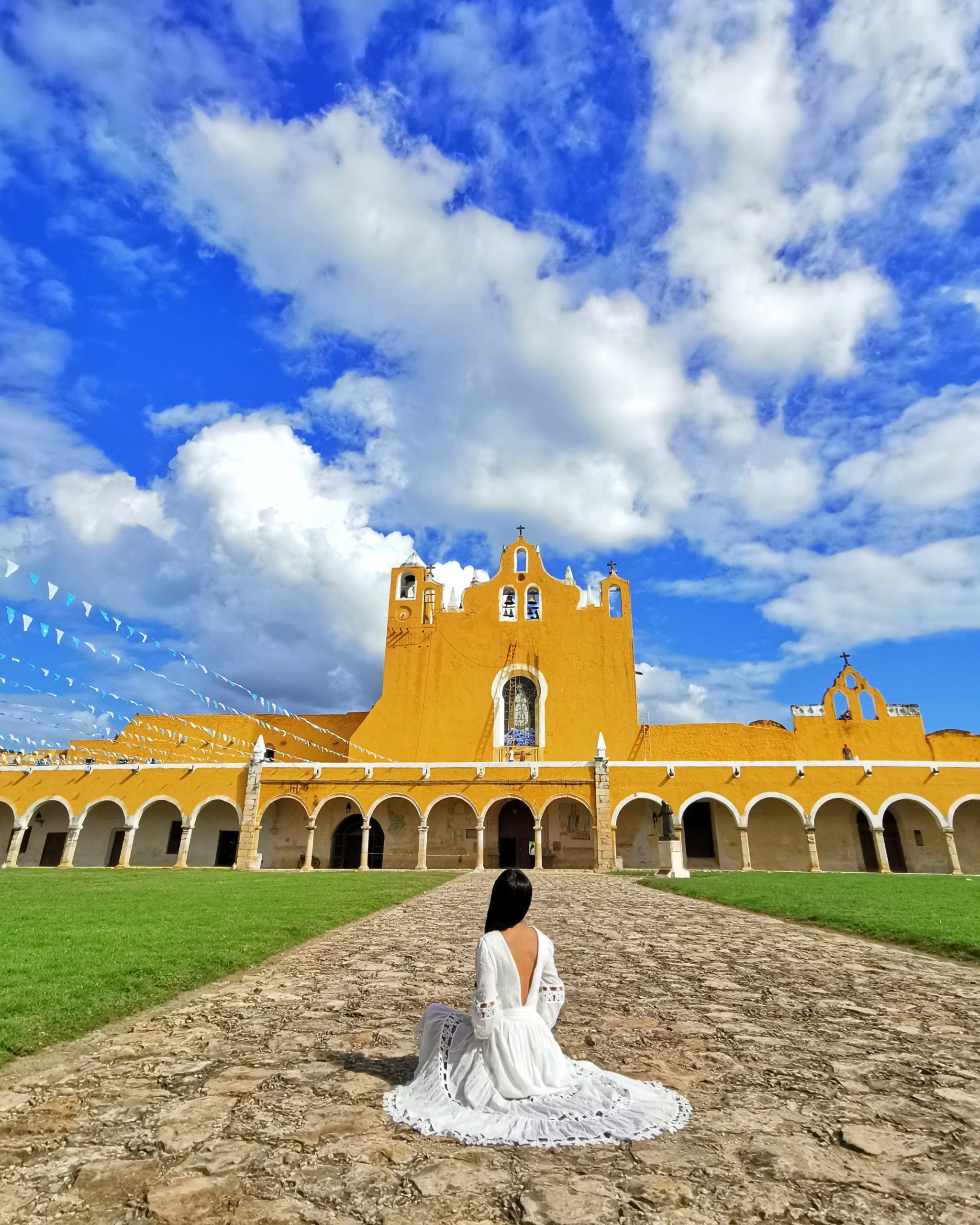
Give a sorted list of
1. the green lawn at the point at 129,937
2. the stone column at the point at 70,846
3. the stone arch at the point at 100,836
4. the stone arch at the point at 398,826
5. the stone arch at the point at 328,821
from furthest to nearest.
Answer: the stone arch at the point at 100,836
the stone arch at the point at 328,821
the stone column at the point at 70,846
the stone arch at the point at 398,826
the green lawn at the point at 129,937

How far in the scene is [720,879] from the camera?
16250 millimetres

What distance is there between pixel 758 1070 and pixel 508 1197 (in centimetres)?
176

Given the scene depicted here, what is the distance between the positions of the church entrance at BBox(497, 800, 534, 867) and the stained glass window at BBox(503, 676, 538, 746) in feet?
7.82

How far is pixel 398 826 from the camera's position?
24578mm

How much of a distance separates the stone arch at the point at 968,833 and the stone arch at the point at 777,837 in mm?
4844

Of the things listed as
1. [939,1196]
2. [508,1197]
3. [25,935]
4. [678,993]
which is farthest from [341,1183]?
[25,935]

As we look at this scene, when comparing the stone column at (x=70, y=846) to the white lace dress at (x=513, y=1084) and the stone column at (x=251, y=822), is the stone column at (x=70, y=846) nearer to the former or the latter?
the stone column at (x=251, y=822)

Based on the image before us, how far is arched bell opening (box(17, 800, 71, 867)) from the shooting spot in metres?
26.7

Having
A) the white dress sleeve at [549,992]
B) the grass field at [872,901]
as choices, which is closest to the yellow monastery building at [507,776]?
the grass field at [872,901]

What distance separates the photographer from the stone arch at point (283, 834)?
2498 cm

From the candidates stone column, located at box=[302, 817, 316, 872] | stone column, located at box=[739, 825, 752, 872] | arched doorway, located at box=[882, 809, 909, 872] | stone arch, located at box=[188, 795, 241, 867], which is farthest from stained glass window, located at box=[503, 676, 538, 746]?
arched doorway, located at box=[882, 809, 909, 872]

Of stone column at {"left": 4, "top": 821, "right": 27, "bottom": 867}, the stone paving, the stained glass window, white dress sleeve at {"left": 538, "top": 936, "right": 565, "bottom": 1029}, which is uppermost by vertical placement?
the stained glass window

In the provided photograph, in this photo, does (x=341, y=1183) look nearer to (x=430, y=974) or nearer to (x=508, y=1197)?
(x=508, y=1197)

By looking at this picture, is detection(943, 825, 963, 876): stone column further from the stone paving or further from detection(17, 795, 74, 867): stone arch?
detection(17, 795, 74, 867): stone arch
